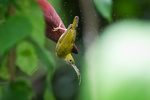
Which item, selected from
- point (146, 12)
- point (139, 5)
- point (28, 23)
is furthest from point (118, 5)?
point (28, 23)

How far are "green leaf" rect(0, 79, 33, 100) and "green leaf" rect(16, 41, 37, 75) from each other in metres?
0.04

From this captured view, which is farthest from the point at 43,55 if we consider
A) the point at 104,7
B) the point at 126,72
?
the point at 126,72

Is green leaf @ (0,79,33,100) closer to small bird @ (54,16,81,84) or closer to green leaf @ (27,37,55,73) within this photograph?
green leaf @ (27,37,55,73)

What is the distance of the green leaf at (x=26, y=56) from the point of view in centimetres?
28

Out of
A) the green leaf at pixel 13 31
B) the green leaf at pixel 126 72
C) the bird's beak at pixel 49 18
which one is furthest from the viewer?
the green leaf at pixel 126 72

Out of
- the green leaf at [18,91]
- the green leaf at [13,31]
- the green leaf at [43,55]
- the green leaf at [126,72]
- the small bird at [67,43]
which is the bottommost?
the green leaf at [126,72]

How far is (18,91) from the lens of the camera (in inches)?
9.2

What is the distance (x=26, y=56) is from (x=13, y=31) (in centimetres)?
7

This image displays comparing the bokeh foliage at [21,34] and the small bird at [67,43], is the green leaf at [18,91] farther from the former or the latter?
the small bird at [67,43]

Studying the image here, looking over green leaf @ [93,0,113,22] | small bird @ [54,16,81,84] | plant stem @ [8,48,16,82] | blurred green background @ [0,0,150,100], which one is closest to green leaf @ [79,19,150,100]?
blurred green background @ [0,0,150,100]

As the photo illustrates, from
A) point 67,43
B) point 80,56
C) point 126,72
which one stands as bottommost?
point 80,56

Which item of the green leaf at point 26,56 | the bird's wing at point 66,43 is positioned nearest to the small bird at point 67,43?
the bird's wing at point 66,43

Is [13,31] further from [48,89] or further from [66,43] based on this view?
[66,43]

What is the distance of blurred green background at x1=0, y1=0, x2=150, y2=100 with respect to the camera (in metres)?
0.23
